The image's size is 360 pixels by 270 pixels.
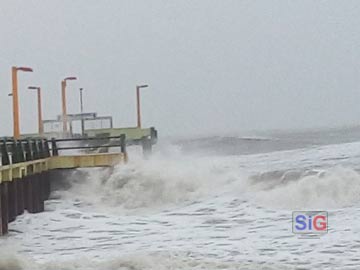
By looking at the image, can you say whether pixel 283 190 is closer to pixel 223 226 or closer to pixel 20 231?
pixel 223 226

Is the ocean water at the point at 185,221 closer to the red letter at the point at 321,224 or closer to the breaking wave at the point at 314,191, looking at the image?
the breaking wave at the point at 314,191

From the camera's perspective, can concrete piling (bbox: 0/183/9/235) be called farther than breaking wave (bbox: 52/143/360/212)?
No

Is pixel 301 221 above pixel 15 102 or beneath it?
beneath

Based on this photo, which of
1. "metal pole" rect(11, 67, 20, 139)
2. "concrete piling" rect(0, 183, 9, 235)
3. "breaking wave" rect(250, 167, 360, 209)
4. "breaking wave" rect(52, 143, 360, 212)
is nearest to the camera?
"concrete piling" rect(0, 183, 9, 235)

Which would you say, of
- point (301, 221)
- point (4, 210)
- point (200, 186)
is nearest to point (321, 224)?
point (301, 221)

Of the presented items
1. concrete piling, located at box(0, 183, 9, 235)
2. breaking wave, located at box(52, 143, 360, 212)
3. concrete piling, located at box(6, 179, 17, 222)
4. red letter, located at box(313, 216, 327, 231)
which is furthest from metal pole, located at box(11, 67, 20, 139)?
red letter, located at box(313, 216, 327, 231)

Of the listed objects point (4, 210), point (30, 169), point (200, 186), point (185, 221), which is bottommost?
point (185, 221)

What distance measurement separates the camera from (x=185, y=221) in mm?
17125

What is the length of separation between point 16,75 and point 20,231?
262 inches

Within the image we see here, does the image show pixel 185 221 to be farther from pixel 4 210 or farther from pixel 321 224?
pixel 4 210

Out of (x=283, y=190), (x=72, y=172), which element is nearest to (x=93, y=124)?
(x=72, y=172)

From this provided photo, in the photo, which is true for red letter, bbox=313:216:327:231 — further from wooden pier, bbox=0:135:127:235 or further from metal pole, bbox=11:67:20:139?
metal pole, bbox=11:67:20:139

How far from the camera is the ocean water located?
1192cm

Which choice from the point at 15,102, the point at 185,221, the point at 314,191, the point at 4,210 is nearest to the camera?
the point at 4,210
